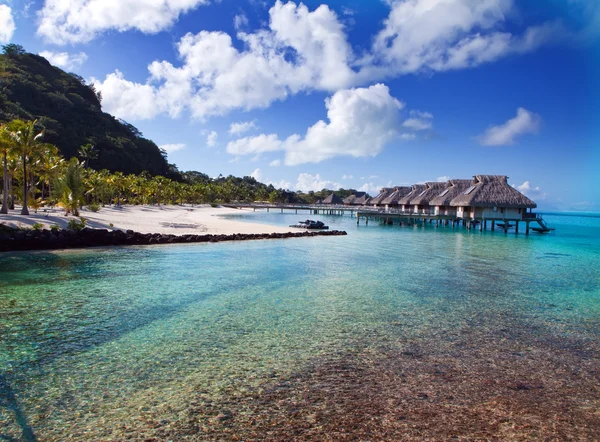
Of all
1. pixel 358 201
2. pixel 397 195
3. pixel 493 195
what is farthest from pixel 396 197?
pixel 493 195

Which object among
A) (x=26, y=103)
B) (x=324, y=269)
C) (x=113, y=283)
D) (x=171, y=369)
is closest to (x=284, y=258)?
(x=324, y=269)

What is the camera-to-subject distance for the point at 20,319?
30.0 feet

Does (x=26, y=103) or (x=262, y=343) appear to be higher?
(x=26, y=103)

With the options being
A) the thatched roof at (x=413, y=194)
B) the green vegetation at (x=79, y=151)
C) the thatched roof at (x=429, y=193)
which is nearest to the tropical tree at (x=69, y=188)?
the green vegetation at (x=79, y=151)

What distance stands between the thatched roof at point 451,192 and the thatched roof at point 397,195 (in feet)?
33.9

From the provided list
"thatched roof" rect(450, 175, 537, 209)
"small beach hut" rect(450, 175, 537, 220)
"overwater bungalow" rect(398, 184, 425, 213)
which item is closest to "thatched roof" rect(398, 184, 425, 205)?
"overwater bungalow" rect(398, 184, 425, 213)

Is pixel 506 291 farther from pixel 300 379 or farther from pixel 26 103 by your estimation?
pixel 26 103

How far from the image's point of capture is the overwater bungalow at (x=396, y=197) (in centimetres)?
6688

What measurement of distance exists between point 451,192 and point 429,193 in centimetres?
484

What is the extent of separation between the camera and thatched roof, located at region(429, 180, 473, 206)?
53938 mm

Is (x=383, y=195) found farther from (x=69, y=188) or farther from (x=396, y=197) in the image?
(x=69, y=188)

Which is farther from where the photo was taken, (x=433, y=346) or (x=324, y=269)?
(x=324, y=269)

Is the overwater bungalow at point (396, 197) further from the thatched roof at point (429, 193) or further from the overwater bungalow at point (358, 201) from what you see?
the overwater bungalow at point (358, 201)

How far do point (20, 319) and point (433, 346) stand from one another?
9.64 m
